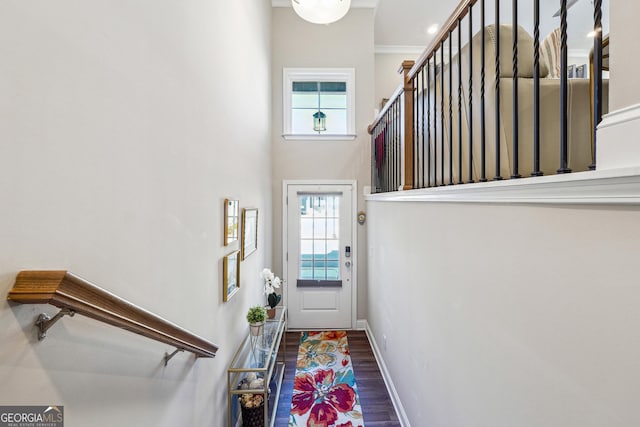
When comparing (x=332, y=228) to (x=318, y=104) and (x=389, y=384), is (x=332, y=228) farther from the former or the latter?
(x=389, y=384)

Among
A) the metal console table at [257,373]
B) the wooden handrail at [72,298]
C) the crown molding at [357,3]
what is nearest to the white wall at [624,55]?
the wooden handrail at [72,298]

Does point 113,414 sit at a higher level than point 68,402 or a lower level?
lower

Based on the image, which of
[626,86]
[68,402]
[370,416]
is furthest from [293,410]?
[626,86]

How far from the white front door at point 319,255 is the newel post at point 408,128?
195 cm

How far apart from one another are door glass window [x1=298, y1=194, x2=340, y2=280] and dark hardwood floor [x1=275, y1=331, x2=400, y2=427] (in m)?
0.90

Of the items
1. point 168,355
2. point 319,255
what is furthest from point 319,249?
point 168,355

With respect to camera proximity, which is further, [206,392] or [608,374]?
[206,392]

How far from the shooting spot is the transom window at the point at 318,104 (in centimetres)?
419

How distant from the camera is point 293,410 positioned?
258cm

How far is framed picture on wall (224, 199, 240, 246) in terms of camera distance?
2012 mm

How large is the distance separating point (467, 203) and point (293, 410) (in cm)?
230

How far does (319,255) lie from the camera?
423 centimetres

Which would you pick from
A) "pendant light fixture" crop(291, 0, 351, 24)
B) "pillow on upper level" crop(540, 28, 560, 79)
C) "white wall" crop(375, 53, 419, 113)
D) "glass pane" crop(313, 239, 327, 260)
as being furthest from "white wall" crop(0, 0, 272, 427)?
"white wall" crop(375, 53, 419, 113)

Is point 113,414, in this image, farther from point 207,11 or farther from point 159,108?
point 207,11
